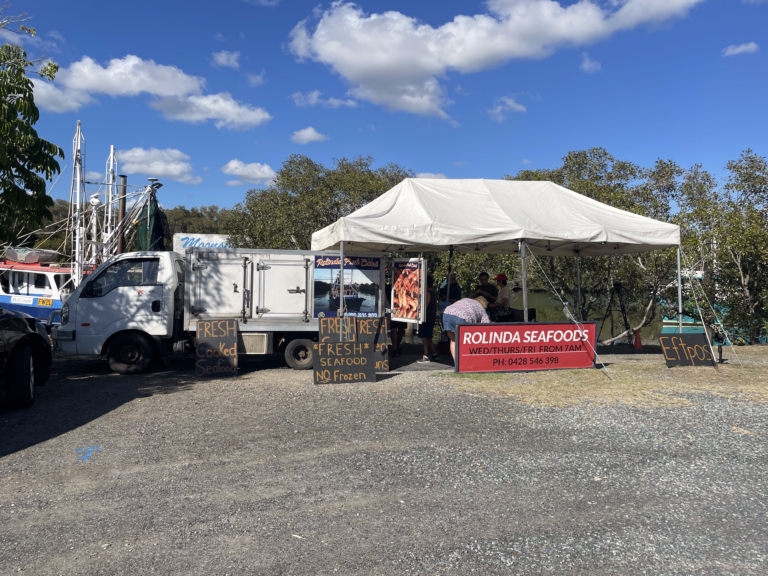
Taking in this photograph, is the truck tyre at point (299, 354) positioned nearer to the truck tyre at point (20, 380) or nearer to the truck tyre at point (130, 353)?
the truck tyre at point (130, 353)

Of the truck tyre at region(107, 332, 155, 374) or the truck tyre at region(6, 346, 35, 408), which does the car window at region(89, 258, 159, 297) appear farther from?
the truck tyre at region(6, 346, 35, 408)

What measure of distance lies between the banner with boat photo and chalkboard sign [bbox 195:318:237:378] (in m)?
1.57

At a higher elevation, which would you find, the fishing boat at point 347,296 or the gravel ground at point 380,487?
the fishing boat at point 347,296

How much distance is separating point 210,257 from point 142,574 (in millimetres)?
7321

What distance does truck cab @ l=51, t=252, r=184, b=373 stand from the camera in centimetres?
964

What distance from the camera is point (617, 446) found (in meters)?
5.59

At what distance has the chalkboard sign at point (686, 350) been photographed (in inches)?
392

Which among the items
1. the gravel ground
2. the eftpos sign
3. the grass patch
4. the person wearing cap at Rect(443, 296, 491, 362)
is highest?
the eftpos sign

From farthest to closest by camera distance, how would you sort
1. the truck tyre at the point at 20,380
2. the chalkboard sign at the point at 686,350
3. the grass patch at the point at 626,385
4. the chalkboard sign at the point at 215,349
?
the chalkboard sign at the point at 686,350
the chalkboard sign at the point at 215,349
the grass patch at the point at 626,385
the truck tyre at the point at 20,380

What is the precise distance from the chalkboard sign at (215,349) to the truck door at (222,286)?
35 cm

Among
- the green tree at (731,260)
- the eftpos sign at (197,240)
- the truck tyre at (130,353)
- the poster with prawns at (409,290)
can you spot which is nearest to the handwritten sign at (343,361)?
the poster with prawns at (409,290)

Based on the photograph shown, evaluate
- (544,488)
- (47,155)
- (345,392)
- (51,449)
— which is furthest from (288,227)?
(544,488)

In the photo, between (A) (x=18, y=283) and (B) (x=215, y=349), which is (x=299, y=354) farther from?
(A) (x=18, y=283)

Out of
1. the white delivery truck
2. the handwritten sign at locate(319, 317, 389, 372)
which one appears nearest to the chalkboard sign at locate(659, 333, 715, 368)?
the handwritten sign at locate(319, 317, 389, 372)
